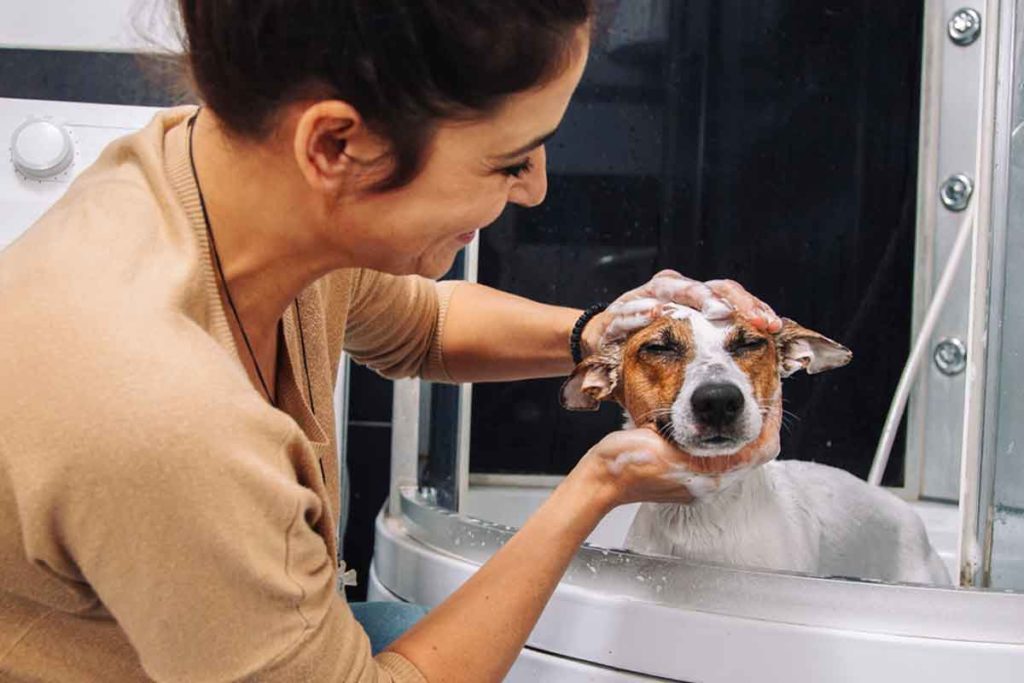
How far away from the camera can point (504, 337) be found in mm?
1300

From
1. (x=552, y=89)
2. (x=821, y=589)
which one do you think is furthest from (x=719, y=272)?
(x=552, y=89)

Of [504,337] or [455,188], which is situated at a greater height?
[455,188]

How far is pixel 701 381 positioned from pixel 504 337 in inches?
11.9

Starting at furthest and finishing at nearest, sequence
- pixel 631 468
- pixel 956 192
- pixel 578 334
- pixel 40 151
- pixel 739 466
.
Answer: pixel 956 192, pixel 40 151, pixel 578 334, pixel 739 466, pixel 631 468

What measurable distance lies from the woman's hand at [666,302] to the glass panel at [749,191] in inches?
10.8

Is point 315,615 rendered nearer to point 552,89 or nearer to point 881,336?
point 552,89

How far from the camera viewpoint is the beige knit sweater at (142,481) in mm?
649

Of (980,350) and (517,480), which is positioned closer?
(980,350)

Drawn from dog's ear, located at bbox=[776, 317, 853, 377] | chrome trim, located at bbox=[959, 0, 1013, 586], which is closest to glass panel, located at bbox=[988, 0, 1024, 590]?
chrome trim, located at bbox=[959, 0, 1013, 586]

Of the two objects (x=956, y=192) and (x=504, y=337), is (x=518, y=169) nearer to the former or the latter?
(x=504, y=337)

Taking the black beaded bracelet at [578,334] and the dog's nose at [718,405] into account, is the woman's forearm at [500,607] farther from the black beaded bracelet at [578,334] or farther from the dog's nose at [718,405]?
the black beaded bracelet at [578,334]

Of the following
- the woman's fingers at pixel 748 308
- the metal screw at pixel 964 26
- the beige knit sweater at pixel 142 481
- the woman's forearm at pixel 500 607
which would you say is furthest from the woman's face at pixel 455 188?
the metal screw at pixel 964 26

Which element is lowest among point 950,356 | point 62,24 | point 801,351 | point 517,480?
point 517,480

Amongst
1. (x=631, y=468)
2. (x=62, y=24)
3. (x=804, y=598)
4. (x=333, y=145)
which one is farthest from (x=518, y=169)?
(x=62, y=24)
